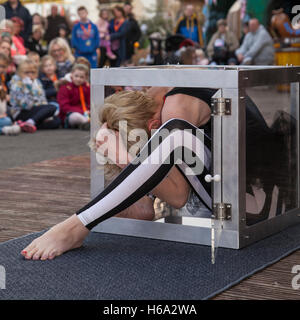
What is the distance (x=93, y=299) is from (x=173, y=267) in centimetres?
36

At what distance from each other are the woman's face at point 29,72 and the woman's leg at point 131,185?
4.45 m

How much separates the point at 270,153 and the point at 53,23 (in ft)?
27.1

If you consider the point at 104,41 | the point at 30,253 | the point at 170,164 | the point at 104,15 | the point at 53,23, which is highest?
the point at 104,15

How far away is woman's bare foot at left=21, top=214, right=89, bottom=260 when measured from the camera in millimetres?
2201

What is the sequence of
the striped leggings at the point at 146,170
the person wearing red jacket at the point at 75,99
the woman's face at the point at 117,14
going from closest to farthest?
the striped leggings at the point at 146,170
the person wearing red jacket at the point at 75,99
the woman's face at the point at 117,14

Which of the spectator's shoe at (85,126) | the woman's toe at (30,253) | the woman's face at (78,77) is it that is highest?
the woman's face at (78,77)

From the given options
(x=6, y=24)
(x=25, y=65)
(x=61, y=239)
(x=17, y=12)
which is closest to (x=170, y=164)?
(x=61, y=239)

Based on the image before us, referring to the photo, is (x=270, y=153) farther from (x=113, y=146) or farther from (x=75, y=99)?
(x=75, y=99)

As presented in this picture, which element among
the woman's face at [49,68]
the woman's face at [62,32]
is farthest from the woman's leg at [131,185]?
the woman's face at [62,32]

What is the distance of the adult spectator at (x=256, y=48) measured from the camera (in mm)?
10055

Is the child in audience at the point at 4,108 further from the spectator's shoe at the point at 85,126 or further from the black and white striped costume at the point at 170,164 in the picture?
the black and white striped costume at the point at 170,164

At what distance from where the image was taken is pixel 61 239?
7.30 feet

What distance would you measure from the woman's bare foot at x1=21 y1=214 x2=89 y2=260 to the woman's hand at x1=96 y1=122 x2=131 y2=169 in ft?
0.78

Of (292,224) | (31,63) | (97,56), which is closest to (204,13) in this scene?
(97,56)
